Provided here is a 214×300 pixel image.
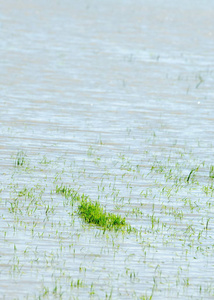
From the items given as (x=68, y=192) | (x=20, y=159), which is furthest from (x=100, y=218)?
(x=20, y=159)

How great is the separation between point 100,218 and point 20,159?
11.9ft

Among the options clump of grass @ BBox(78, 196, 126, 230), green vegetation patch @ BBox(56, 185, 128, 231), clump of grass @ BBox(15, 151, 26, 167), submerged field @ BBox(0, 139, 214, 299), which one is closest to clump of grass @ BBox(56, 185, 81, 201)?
submerged field @ BBox(0, 139, 214, 299)

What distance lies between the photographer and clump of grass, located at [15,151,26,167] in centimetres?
1288

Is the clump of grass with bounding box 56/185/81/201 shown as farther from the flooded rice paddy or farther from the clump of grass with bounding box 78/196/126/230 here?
the clump of grass with bounding box 78/196/126/230

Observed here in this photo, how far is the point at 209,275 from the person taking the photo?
8461mm

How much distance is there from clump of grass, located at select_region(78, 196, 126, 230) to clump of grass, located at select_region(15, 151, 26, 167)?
2.80 m

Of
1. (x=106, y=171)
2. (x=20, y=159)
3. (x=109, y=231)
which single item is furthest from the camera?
(x=20, y=159)

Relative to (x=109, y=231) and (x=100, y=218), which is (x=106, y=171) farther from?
(x=109, y=231)

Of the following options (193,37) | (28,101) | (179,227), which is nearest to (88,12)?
(193,37)

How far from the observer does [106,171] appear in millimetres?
12953

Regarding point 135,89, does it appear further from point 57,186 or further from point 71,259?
point 71,259

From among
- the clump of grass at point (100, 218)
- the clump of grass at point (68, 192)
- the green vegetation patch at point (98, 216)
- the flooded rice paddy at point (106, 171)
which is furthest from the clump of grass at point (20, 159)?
the clump of grass at point (100, 218)

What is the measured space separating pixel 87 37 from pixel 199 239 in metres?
27.7

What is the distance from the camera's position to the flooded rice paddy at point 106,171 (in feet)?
27.3
